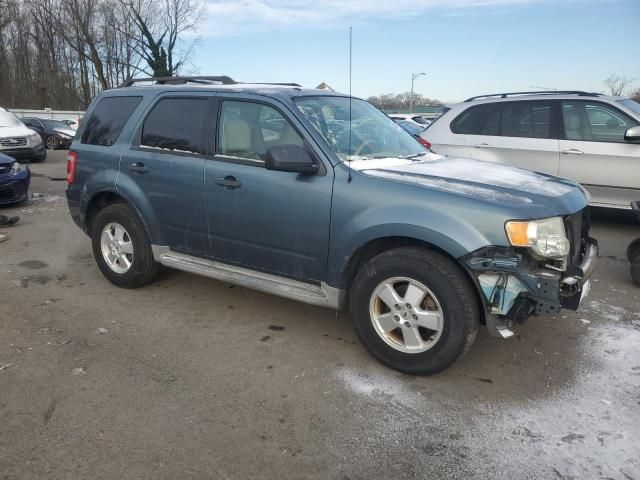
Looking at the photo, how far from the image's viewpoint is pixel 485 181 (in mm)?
3373

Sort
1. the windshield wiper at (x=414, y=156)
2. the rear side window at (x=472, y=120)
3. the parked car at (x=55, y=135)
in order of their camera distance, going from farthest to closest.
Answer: the parked car at (x=55, y=135), the rear side window at (x=472, y=120), the windshield wiper at (x=414, y=156)

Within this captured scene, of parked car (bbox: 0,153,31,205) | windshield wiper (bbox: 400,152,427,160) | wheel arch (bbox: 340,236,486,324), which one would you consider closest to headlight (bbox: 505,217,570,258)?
wheel arch (bbox: 340,236,486,324)

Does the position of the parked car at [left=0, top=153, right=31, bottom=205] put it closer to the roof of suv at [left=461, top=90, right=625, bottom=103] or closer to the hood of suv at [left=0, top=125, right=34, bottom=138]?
the hood of suv at [left=0, top=125, right=34, bottom=138]

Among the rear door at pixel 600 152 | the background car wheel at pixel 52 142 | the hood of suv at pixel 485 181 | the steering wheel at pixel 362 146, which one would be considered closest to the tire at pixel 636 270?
the hood of suv at pixel 485 181

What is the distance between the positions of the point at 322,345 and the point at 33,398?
1.87 meters

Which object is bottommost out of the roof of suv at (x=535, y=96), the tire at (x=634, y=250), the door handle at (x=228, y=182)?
the tire at (x=634, y=250)

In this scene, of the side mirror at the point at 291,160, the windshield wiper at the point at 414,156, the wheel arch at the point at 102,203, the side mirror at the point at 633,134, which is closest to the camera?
the side mirror at the point at 291,160

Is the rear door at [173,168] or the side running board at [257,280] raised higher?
the rear door at [173,168]

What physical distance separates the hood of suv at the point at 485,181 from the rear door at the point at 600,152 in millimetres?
3594

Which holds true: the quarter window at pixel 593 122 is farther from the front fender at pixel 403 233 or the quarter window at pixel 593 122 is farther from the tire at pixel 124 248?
the tire at pixel 124 248

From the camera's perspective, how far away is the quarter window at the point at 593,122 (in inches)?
268

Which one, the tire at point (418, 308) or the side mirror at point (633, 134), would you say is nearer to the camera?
the tire at point (418, 308)

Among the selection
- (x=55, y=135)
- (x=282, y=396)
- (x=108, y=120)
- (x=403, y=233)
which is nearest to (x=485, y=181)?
(x=403, y=233)

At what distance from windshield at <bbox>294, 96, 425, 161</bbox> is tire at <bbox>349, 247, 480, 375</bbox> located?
0.87 metres
